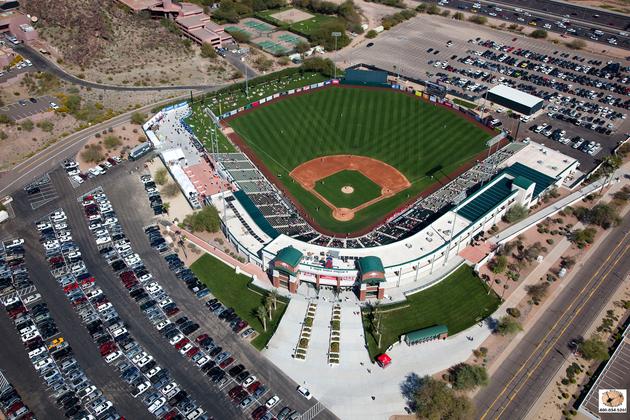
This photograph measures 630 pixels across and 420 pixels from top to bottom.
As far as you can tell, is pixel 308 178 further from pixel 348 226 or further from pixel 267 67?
pixel 267 67

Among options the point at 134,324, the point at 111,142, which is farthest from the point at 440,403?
the point at 111,142

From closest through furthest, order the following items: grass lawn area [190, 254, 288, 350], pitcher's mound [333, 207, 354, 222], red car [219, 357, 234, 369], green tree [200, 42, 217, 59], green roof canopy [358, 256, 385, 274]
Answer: red car [219, 357, 234, 369]
grass lawn area [190, 254, 288, 350]
green roof canopy [358, 256, 385, 274]
pitcher's mound [333, 207, 354, 222]
green tree [200, 42, 217, 59]

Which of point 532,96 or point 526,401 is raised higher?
point 532,96

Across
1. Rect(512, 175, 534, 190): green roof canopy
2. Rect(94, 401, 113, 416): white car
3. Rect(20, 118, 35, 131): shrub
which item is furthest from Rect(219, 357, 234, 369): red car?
Rect(20, 118, 35, 131): shrub

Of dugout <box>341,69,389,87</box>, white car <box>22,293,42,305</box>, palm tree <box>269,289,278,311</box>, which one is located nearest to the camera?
white car <box>22,293,42,305</box>

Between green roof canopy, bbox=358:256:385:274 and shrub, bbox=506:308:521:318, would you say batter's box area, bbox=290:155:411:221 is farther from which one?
shrub, bbox=506:308:521:318

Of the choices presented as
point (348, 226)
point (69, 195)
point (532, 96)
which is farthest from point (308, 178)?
point (532, 96)

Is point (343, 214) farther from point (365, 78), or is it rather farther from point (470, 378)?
point (365, 78)
